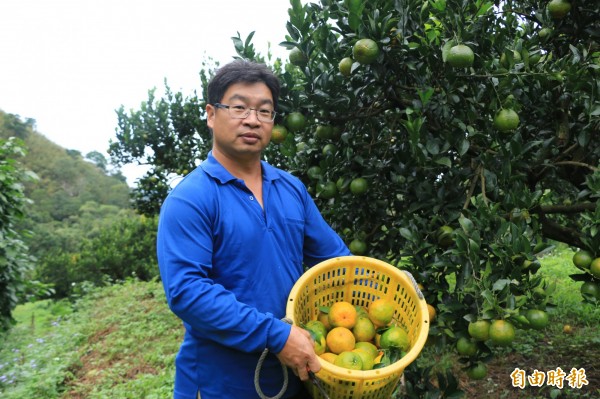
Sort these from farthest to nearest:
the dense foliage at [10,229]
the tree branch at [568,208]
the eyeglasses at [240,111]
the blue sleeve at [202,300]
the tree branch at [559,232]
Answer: the dense foliage at [10,229] < the tree branch at [559,232] < the tree branch at [568,208] < the eyeglasses at [240,111] < the blue sleeve at [202,300]

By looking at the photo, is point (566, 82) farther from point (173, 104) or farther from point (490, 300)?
point (173, 104)

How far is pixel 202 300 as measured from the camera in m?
1.41

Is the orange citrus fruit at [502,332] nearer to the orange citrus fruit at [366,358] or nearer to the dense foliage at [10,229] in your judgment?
the orange citrus fruit at [366,358]

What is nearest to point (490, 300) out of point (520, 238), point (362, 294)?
point (520, 238)

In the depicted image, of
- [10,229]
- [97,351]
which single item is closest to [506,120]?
[97,351]

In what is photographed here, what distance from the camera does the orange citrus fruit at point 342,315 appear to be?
1.80 m

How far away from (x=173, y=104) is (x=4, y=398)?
3844 millimetres

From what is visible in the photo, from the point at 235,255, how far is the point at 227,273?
0.06 m

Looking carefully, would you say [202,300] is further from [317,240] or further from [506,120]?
[506,120]

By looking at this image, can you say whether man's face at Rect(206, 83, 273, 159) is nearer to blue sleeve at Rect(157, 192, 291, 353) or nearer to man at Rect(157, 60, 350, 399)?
man at Rect(157, 60, 350, 399)

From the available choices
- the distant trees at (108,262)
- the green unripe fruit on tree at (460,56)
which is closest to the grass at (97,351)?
the distant trees at (108,262)

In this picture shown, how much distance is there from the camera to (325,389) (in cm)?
159

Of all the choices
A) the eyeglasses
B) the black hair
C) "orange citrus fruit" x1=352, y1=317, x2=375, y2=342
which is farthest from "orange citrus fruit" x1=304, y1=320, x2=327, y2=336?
the black hair

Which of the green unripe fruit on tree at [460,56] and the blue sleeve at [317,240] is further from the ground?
the green unripe fruit on tree at [460,56]
